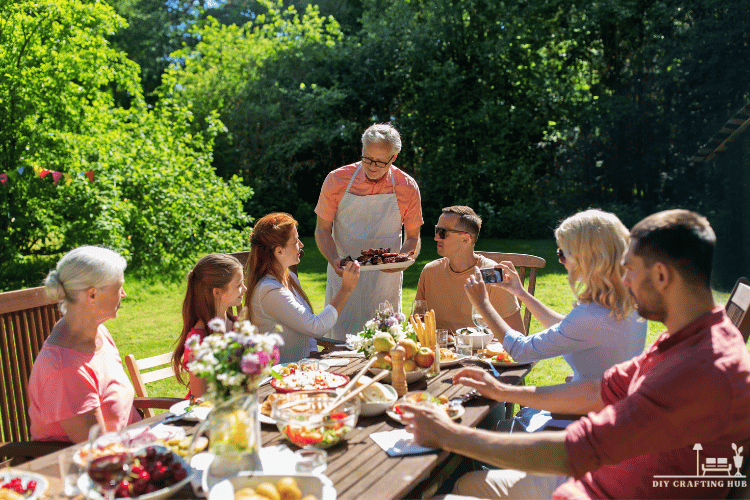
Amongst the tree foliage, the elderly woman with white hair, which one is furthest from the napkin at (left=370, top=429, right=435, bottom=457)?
the tree foliage

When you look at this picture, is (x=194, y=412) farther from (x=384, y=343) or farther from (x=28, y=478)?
(x=384, y=343)

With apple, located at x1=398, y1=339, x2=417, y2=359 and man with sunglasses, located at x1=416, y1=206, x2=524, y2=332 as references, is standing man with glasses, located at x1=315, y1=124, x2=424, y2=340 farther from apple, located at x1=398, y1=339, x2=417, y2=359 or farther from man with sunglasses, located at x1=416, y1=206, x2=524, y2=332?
apple, located at x1=398, y1=339, x2=417, y2=359

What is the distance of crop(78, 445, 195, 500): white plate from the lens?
167 centimetres

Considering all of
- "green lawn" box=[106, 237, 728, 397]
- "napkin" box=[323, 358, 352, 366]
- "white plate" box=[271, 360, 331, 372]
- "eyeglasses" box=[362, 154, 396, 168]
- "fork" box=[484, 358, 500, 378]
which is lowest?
"green lawn" box=[106, 237, 728, 397]

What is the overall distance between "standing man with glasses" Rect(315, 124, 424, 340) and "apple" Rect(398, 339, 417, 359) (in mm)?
1742

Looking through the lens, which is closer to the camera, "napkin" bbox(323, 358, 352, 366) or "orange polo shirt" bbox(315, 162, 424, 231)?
"napkin" bbox(323, 358, 352, 366)

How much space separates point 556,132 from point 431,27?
4079 mm

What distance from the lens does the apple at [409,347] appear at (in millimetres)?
2949

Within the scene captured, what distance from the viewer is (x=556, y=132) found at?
46.9 ft

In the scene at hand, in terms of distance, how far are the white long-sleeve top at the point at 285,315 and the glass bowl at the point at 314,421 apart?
1.24m

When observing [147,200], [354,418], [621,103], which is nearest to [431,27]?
[621,103]

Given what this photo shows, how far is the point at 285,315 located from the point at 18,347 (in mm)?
1512

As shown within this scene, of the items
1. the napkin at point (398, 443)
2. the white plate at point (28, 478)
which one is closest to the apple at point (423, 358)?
the napkin at point (398, 443)

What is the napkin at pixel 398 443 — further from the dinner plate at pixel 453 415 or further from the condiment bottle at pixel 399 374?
the condiment bottle at pixel 399 374
